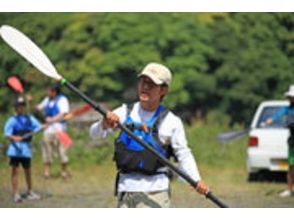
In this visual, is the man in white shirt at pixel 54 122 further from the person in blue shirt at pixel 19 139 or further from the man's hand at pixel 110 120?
the man's hand at pixel 110 120

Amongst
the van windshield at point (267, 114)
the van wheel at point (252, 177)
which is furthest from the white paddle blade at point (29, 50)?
the van wheel at point (252, 177)

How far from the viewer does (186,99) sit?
15516 millimetres

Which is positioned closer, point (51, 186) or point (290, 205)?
point (290, 205)

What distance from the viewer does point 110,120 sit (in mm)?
3902

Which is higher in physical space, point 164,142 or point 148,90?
point 148,90

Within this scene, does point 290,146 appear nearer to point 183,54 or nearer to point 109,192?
point 109,192

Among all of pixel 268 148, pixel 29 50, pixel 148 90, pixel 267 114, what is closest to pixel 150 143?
pixel 148 90

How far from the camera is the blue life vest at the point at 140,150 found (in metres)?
4.02

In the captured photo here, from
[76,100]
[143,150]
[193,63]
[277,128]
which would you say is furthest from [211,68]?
[143,150]

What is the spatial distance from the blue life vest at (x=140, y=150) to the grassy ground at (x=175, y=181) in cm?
273

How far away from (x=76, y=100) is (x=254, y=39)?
4.25 metres

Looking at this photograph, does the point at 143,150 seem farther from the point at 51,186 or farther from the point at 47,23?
the point at 47,23

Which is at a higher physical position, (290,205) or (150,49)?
(150,49)

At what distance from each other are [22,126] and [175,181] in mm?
2116
